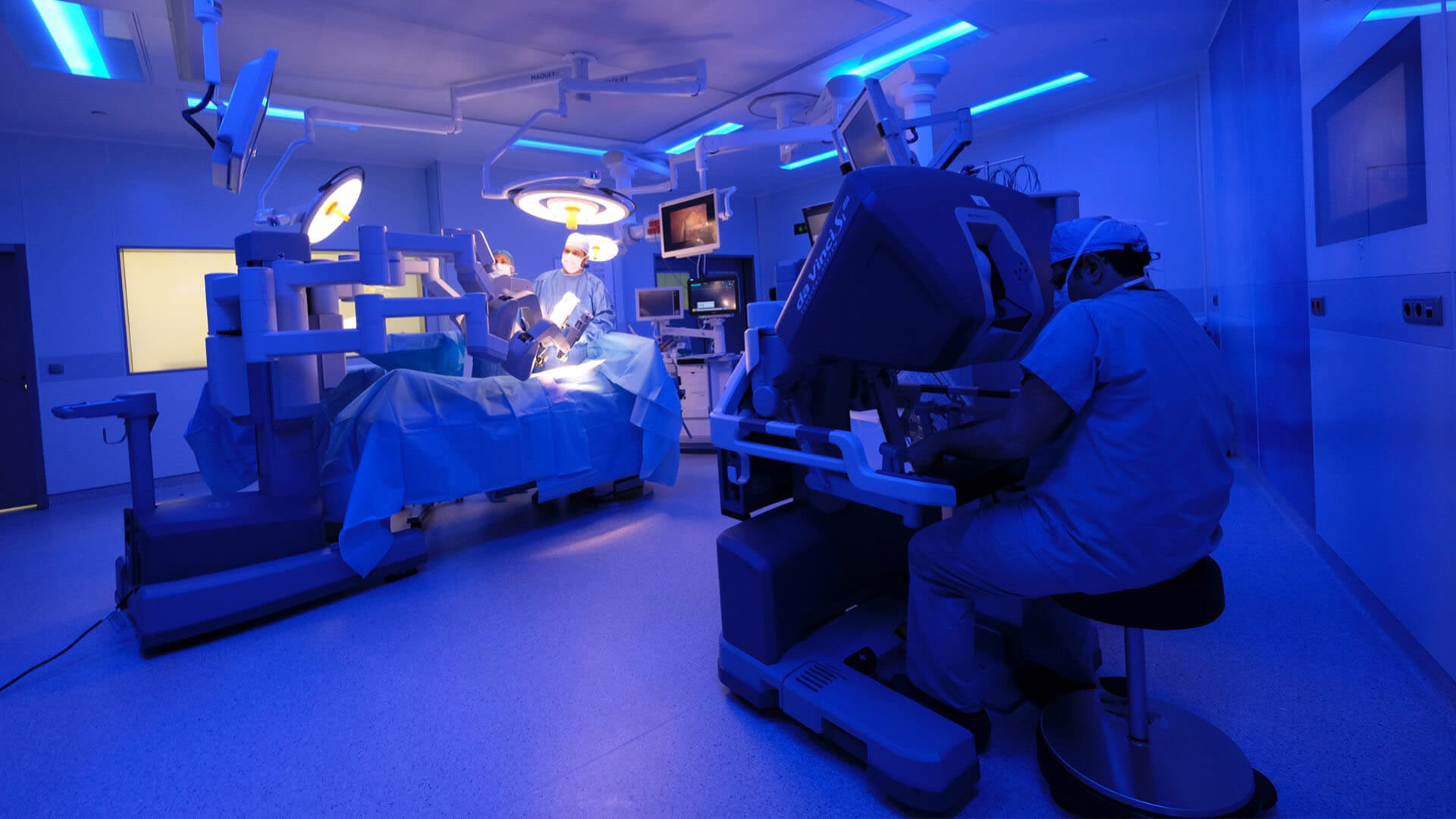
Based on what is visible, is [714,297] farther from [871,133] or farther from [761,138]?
[871,133]

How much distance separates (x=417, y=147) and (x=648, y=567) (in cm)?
441

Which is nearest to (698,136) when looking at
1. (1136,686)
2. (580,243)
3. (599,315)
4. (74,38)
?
(580,243)

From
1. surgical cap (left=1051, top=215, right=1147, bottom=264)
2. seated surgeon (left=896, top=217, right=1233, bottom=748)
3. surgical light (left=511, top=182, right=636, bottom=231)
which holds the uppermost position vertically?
surgical light (left=511, top=182, right=636, bottom=231)

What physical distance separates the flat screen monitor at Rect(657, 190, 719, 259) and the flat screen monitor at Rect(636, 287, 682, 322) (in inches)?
24.0

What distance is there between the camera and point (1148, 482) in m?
1.43

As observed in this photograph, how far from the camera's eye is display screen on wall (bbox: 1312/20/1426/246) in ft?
6.51

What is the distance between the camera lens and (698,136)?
5949mm

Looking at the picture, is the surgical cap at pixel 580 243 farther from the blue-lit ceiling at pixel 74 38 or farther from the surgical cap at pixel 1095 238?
the surgical cap at pixel 1095 238

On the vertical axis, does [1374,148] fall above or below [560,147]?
below

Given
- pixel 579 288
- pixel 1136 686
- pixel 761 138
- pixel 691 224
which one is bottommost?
pixel 1136 686

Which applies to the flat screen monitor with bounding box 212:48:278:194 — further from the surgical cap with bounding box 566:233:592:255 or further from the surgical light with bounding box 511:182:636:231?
the surgical cap with bounding box 566:233:592:255

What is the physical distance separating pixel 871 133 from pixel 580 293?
3.66m

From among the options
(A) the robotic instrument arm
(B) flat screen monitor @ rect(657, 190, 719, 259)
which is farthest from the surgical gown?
(A) the robotic instrument arm

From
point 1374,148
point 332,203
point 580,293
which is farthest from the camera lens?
point 580,293
